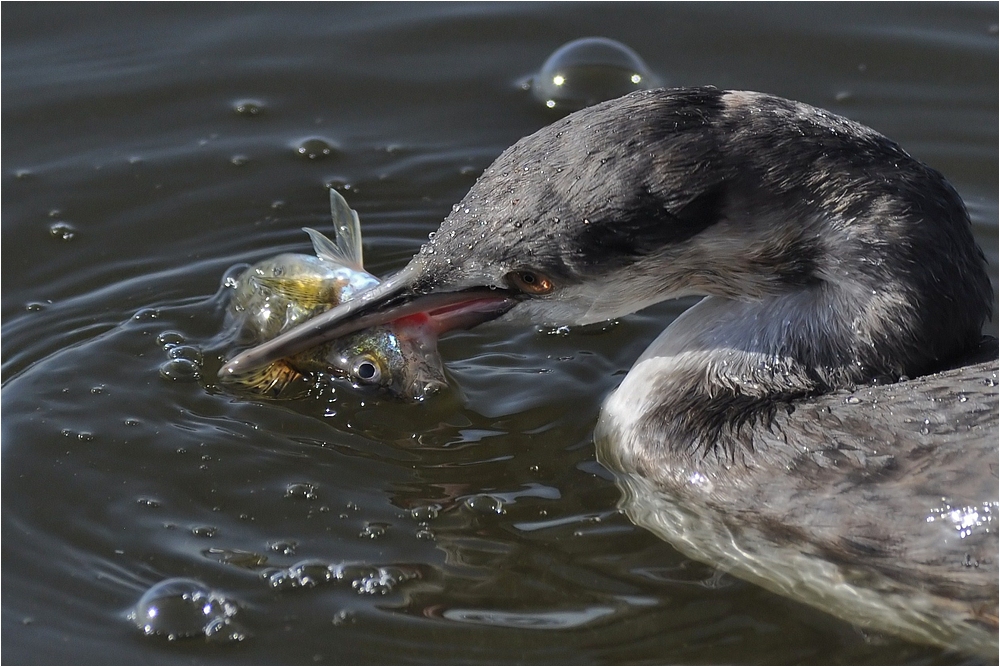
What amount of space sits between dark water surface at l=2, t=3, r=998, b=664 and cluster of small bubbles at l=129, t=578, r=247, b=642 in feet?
0.12

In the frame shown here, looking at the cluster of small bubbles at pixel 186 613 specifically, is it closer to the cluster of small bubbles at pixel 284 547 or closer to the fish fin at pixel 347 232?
the cluster of small bubbles at pixel 284 547

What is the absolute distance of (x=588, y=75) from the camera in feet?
22.4

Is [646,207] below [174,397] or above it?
above

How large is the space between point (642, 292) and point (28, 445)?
222 centimetres

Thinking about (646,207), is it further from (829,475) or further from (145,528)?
(145,528)

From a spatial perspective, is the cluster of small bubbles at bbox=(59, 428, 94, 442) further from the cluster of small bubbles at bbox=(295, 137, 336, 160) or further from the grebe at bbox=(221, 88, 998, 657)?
the cluster of small bubbles at bbox=(295, 137, 336, 160)

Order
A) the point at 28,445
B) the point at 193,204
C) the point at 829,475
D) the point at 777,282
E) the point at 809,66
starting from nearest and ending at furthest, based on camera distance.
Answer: the point at 829,475
the point at 777,282
the point at 28,445
the point at 193,204
the point at 809,66

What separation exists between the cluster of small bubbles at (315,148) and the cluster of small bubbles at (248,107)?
33 centimetres

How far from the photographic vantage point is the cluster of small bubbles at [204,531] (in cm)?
448

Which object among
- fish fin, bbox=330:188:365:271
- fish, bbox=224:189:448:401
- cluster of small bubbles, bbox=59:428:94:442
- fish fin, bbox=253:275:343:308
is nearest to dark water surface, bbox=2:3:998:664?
cluster of small bubbles, bbox=59:428:94:442

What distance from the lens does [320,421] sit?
16.3ft

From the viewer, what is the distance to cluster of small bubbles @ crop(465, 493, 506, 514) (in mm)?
4680

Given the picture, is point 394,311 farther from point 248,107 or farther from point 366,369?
point 248,107

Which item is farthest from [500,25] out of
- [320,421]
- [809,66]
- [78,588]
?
[78,588]
